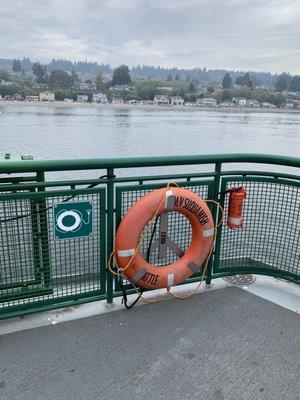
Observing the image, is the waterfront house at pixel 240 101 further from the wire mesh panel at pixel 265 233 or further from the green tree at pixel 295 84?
the wire mesh panel at pixel 265 233

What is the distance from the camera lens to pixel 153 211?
259 cm

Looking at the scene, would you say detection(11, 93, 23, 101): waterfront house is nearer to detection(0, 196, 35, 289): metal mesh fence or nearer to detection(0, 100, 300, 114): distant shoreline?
detection(0, 100, 300, 114): distant shoreline

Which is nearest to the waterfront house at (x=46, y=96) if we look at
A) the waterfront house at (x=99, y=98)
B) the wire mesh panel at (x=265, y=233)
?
the waterfront house at (x=99, y=98)

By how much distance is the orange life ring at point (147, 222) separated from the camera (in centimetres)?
258

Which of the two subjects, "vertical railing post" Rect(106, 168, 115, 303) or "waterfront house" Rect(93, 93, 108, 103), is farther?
"waterfront house" Rect(93, 93, 108, 103)

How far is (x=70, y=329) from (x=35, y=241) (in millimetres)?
589

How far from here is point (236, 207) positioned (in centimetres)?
297

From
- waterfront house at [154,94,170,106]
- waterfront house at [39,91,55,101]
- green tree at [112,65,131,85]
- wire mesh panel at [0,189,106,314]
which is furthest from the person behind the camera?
green tree at [112,65,131,85]

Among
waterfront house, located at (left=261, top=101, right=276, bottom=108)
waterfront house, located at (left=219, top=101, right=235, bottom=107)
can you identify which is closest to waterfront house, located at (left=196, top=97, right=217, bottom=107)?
waterfront house, located at (left=219, top=101, right=235, bottom=107)

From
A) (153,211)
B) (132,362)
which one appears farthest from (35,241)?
(132,362)

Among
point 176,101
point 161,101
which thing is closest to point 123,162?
point 161,101

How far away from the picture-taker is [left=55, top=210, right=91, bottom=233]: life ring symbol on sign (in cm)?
249

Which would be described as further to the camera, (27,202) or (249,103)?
(249,103)

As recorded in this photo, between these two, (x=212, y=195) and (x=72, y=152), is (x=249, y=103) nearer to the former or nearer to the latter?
(x=72, y=152)
